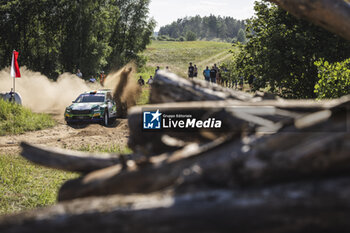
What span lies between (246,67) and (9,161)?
13174 mm

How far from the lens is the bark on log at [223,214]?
1.53m

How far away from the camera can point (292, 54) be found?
16.3m

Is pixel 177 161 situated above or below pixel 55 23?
below

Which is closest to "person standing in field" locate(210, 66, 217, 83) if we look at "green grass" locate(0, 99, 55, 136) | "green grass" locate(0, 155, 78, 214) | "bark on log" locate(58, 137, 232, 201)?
"green grass" locate(0, 99, 55, 136)

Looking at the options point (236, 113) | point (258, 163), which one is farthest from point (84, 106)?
point (258, 163)

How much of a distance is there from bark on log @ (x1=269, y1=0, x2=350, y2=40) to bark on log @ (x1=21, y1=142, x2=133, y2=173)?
1.64m

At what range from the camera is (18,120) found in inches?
629

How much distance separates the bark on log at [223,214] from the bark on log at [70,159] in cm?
52

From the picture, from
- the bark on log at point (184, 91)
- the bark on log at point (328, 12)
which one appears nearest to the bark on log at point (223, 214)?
the bark on log at point (184, 91)

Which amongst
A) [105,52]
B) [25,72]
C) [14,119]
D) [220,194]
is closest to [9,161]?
[14,119]

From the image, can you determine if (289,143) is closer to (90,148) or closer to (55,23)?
(90,148)

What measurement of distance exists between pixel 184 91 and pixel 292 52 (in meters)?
14.7

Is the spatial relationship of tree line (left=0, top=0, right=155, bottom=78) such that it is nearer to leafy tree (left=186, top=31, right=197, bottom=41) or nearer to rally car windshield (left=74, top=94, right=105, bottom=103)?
rally car windshield (left=74, top=94, right=105, bottom=103)

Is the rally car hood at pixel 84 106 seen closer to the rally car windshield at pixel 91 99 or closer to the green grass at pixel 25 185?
the rally car windshield at pixel 91 99
